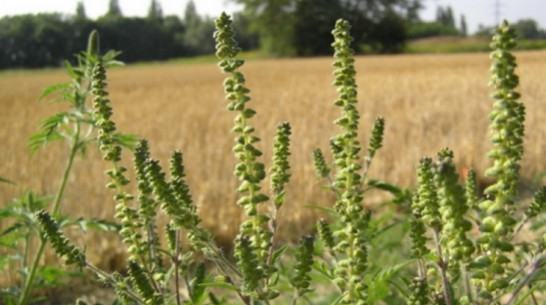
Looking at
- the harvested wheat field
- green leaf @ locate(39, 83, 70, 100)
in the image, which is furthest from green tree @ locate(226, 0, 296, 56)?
green leaf @ locate(39, 83, 70, 100)

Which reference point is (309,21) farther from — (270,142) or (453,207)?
(453,207)

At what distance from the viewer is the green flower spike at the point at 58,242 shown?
3.64ft

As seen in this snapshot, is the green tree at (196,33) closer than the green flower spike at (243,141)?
No

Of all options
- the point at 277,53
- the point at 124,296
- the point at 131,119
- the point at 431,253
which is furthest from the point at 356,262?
the point at 277,53

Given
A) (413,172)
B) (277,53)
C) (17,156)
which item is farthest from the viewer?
(277,53)

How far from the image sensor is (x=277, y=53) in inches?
2879

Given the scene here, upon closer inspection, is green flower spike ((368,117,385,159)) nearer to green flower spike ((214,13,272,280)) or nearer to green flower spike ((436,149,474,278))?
green flower spike ((214,13,272,280))

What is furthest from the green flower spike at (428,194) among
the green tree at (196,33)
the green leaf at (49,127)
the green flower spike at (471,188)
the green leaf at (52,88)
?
the green tree at (196,33)

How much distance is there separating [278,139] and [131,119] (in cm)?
1247

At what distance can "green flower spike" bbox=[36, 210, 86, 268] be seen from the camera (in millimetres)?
1108

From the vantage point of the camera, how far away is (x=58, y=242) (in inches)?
44.0

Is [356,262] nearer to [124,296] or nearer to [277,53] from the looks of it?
[124,296]

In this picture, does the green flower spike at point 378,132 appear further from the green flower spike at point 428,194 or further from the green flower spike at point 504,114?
the green flower spike at point 504,114

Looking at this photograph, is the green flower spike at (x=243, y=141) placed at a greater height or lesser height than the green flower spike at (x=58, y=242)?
greater
